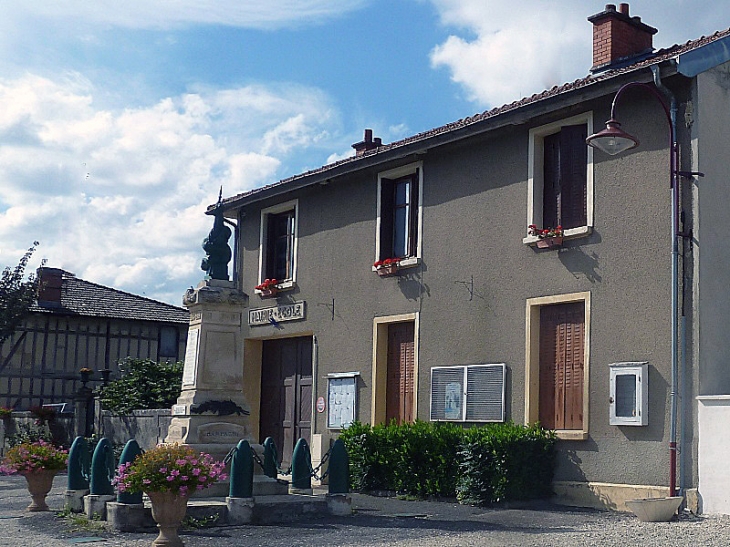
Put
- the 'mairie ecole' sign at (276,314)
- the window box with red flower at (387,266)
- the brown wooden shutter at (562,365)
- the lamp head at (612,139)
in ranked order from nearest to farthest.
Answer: the lamp head at (612,139)
the brown wooden shutter at (562,365)
the window box with red flower at (387,266)
the 'mairie ecole' sign at (276,314)

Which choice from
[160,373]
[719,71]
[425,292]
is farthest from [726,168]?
[160,373]

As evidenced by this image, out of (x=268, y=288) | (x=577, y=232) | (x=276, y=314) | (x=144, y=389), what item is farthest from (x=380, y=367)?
(x=144, y=389)

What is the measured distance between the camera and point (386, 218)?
17188 millimetres

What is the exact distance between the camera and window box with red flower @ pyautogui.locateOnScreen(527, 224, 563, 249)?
45.1 feet

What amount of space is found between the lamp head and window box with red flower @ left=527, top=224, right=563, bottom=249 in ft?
7.91

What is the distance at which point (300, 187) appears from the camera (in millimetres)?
18750

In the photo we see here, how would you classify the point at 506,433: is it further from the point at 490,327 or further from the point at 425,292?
the point at 425,292

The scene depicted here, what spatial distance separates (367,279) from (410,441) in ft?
12.3

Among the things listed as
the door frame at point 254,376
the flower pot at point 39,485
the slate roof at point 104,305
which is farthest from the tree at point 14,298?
the flower pot at point 39,485

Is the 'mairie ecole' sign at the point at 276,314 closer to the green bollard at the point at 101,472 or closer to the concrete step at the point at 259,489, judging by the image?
the concrete step at the point at 259,489

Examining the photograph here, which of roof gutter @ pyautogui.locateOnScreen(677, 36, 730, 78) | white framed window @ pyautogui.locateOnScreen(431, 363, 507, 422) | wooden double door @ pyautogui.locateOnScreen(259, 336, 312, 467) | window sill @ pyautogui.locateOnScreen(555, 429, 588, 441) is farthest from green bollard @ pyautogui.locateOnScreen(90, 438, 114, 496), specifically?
roof gutter @ pyautogui.locateOnScreen(677, 36, 730, 78)

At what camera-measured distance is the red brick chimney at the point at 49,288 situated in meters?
30.0

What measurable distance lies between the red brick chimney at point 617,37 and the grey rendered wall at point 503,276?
140 cm

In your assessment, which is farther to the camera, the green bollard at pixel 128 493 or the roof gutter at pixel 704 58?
the roof gutter at pixel 704 58
